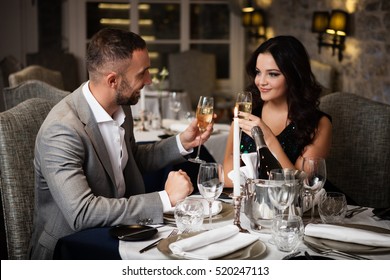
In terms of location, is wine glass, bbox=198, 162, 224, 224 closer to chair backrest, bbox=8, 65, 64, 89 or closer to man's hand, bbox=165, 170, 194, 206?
man's hand, bbox=165, 170, 194, 206

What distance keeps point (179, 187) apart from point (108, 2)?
20.9ft

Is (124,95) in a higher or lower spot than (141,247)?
higher

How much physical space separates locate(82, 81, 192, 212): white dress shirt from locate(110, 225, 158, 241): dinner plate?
1.58 feet

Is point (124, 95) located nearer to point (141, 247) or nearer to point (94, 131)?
point (94, 131)

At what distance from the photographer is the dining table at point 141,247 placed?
179 centimetres

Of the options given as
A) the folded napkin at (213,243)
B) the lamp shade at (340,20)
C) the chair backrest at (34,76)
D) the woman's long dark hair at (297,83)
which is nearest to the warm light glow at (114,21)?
the chair backrest at (34,76)

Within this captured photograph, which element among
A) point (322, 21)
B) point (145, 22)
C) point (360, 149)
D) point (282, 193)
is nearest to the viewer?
point (282, 193)

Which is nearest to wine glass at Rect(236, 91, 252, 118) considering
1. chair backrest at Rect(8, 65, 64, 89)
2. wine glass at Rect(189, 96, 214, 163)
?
wine glass at Rect(189, 96, 214, 163)

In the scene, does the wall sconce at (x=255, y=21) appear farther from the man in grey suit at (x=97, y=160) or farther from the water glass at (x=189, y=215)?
the water glass at (x=189, y=215)

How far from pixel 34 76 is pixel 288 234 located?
4114mm

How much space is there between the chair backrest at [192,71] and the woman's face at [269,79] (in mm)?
5163

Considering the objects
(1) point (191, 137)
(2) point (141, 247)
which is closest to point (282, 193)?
(2) point (141, 247)

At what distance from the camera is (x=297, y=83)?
2.92 m

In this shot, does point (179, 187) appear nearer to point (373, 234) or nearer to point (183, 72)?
point (373, 234)
